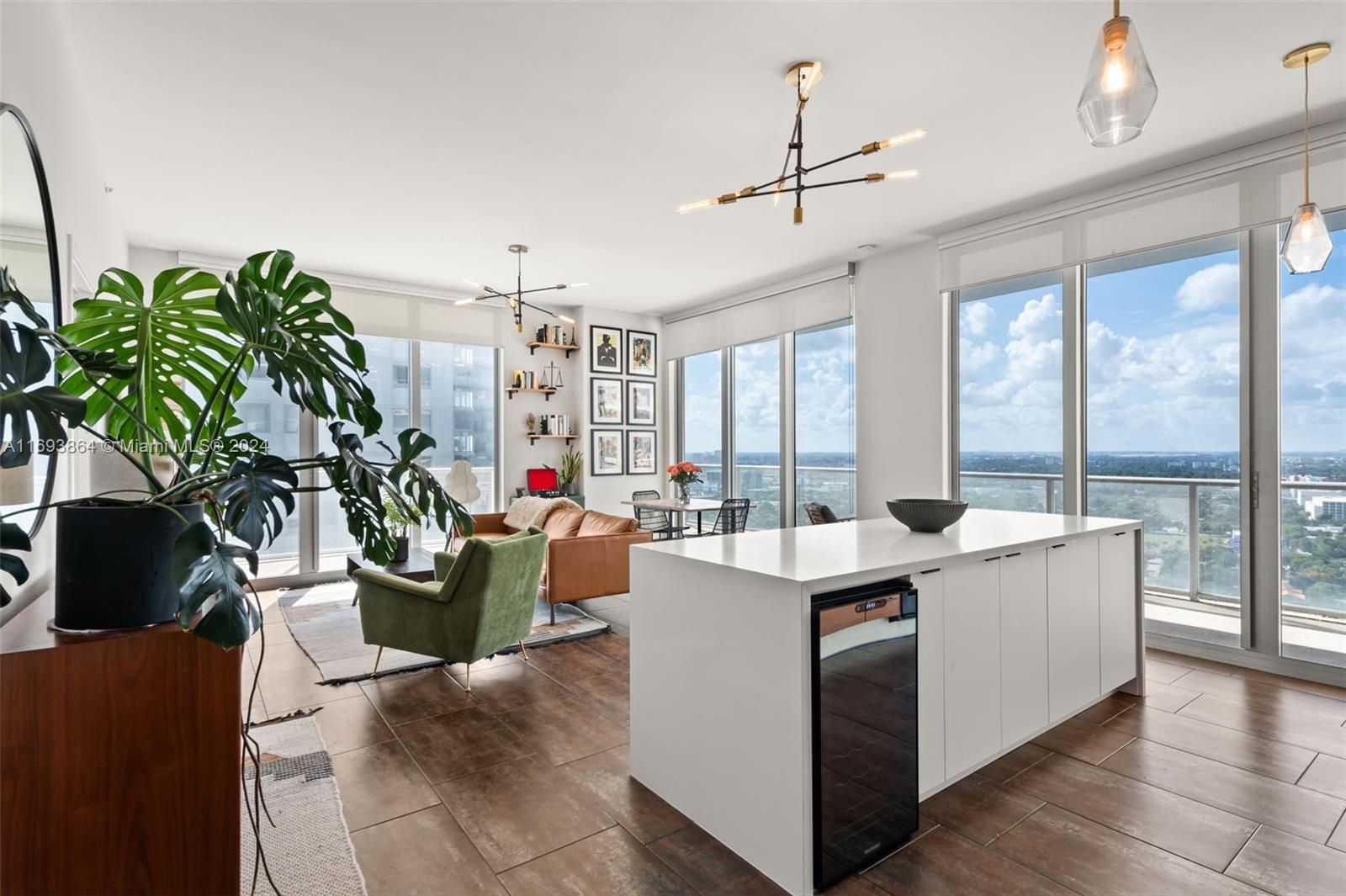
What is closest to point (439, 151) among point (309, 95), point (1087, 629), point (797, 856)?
point (309, 95)

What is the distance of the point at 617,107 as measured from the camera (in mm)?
3297

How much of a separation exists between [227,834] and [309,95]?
126 inches

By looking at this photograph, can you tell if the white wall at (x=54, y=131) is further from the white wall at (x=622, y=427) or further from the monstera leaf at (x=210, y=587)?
the white wall at (x=622, y=427)

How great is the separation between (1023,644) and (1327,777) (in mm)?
1218

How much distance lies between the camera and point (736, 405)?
25.0 feet

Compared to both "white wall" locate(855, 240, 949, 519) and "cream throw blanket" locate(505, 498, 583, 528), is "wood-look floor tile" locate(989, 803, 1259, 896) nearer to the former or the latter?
"white wall" locate(855, 240, 949, 519)

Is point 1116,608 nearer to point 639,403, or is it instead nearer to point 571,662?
point 571,662

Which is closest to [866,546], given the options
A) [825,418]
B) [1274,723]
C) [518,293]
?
[1274,723]

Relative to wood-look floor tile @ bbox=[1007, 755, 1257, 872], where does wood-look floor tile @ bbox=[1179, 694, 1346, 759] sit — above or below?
below

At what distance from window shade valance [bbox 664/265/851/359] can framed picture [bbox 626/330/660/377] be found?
193mm

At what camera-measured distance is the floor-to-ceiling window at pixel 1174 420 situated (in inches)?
157

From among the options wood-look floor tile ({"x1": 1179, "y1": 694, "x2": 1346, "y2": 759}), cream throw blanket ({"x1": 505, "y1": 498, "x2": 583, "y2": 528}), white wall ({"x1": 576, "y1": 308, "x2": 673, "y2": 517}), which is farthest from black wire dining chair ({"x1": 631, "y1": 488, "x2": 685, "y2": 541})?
wood-look floor tile ({"x1": 1179, "y1": 694, "x2": 1346, "y2": 759})

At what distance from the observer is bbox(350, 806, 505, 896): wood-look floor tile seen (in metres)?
1.93

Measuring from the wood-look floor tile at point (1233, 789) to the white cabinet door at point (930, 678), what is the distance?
94 cm
